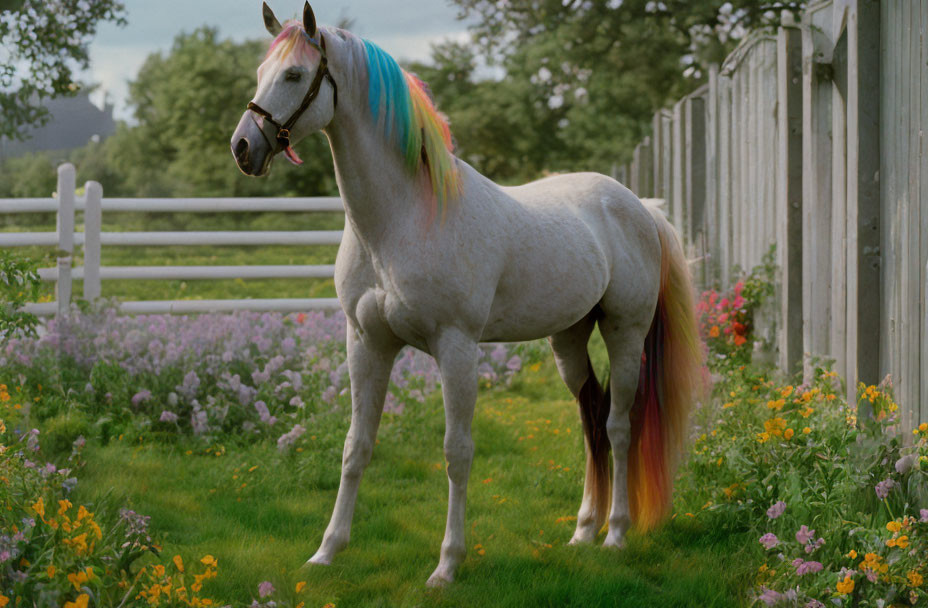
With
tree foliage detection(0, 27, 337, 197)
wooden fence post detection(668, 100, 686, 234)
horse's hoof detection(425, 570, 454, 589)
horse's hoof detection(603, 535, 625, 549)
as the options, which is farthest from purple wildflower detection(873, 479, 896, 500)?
tree foliage detection(0, 27, 337, 197)

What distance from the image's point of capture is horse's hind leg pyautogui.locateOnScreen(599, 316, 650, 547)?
4.35m

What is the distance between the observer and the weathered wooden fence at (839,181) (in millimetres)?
3984

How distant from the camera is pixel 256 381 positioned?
6113mm

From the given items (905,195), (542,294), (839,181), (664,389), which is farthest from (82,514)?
(839,181)

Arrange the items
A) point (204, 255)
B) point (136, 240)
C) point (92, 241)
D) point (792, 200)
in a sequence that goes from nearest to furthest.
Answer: point (792, 200), point (92, 241), point (136, 240), point (204, 255)

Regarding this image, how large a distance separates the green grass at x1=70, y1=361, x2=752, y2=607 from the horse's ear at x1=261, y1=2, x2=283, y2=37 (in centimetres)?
198

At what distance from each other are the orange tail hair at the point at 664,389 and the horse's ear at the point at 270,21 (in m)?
1.99

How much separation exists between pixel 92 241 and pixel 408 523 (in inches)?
200

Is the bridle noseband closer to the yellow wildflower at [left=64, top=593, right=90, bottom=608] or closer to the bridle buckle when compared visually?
the bridle buckle

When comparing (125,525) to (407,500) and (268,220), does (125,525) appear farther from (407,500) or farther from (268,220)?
(268,220)

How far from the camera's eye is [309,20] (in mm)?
3295

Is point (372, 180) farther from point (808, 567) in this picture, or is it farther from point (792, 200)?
point (792, 200)

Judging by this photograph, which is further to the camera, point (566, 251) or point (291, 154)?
point (566, 251)

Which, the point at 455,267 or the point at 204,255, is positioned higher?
the point at 204,255
